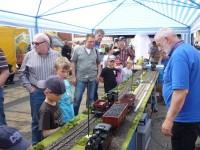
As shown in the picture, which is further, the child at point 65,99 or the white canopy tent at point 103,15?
the white canopy tent at point 103,15

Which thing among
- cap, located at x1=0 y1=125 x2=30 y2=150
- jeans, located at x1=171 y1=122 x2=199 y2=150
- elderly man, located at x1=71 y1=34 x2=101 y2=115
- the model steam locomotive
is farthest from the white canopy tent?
cap, located at x1=0 y1=125 x2=30 y2=150

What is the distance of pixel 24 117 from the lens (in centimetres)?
773

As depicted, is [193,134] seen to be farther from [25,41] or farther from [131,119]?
[25,41]

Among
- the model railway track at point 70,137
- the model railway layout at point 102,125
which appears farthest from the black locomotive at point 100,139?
the model railway track at point 70,137

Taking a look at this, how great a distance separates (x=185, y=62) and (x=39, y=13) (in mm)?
5022

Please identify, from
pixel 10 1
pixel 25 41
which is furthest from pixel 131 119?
pixel 25 41

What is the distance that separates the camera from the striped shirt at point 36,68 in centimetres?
442

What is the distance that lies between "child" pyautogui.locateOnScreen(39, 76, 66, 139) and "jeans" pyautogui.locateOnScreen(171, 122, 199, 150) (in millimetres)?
1247

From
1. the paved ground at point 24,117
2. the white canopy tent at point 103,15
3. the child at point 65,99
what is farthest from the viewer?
the white canopy tent at point 103,15

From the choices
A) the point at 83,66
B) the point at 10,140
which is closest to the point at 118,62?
the point at 83,66

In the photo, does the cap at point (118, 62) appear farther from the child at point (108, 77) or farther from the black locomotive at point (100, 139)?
the black locomotive at point (100, 139)

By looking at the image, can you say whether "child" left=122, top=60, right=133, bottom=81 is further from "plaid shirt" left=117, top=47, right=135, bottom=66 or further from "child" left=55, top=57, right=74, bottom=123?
"child" left=55, top=57, right=74, bottom=123

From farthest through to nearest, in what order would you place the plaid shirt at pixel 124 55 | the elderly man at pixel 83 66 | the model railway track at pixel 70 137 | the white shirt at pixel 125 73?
1. the plaid shirt at pixel 124 55
2. the white shirt at pixel 125 73
3. the elderly man at pixel 83 66
4. the model railway track at pixel 70 137

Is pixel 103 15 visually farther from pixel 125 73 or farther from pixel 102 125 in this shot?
pixel 102 125
